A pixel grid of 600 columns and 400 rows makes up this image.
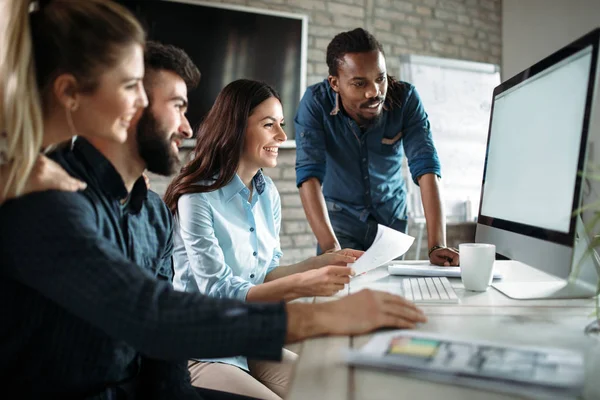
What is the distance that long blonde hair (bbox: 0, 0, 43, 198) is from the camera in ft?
2.26

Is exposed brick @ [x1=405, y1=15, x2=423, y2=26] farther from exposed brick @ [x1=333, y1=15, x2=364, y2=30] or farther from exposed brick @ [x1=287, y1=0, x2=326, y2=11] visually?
exposed brick @ [x1=287, y1=0, x2=326, y2=11]

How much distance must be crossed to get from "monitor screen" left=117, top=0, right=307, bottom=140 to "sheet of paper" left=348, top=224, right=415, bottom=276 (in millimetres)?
2112

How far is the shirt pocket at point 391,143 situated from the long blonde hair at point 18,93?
1.52 metres

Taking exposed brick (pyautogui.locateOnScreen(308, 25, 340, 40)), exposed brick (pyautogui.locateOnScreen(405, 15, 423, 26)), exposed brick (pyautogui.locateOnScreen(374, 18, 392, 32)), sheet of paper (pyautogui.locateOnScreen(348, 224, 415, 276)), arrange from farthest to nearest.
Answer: exposed brick (pyautogui.locateOnScreen(405, 15, 423, 26))
exposed brick (pyautogui.locateOnScreen(374, 18, 392, 32))
exposed brick (pyautogui.locateOnScreen(308, 25, 340, 40))
sheet of paper (pyautogui.locateOnScreen(348, 224, 415, 276))

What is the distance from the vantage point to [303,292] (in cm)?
109

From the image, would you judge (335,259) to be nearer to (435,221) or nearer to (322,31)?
(435,221)

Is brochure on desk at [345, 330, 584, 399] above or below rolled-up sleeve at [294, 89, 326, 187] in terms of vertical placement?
below

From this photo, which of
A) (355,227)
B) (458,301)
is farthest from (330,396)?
(355,227)

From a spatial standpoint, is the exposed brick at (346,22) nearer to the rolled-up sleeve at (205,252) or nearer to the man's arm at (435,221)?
the man's arm at (435,221)

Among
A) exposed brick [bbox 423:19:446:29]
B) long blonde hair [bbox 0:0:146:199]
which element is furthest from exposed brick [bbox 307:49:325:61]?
long blonde hair [bbox 0:0:146:199]

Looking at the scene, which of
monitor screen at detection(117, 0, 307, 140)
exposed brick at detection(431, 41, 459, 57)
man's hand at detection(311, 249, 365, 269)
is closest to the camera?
man's hand at detection(311, 249, 365, 269)

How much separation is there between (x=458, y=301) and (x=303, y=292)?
312 millimetres

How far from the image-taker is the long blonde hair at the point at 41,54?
27.5 inches

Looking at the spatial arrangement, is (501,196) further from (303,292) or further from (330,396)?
(330,396)
